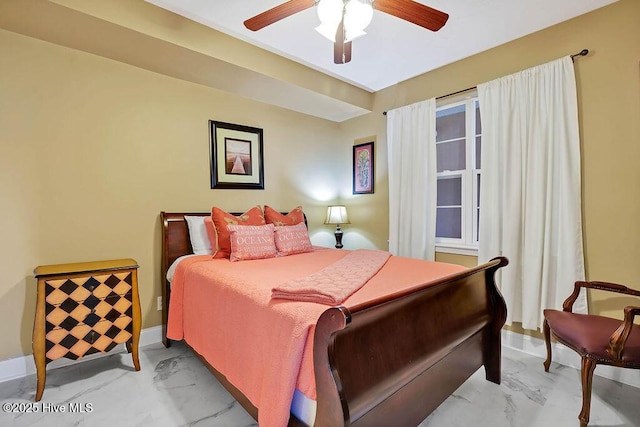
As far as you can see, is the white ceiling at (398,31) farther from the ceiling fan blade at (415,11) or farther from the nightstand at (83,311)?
the nightstand at (83,311)

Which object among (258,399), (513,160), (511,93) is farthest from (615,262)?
(258,399)

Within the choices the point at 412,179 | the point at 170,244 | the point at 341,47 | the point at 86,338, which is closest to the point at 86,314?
the point at 86,338

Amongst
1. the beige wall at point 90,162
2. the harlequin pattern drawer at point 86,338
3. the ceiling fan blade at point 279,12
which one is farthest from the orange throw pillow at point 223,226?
the ceiling fan blade at point 279,12

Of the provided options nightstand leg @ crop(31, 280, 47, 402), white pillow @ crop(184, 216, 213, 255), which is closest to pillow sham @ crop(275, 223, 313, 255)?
white pillow @ crop(184, 216, 213, 255)

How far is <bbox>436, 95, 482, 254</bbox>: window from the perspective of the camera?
303 centimetres

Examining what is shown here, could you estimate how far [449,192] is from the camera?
3.28m

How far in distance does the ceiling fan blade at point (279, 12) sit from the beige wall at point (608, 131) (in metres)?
2.09

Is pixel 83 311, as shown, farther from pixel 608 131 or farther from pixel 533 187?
pixel 608 131

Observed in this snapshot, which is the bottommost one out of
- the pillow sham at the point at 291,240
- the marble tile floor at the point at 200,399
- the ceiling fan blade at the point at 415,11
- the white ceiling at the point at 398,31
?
the marble tile floor at the point at 200,399

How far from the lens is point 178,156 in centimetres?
292

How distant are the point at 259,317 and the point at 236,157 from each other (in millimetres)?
2252

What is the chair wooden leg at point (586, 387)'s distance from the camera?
63.9 inches

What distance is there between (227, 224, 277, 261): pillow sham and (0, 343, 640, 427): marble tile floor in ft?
2.99

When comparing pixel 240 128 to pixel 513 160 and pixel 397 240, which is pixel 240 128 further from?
pixel 513 160
